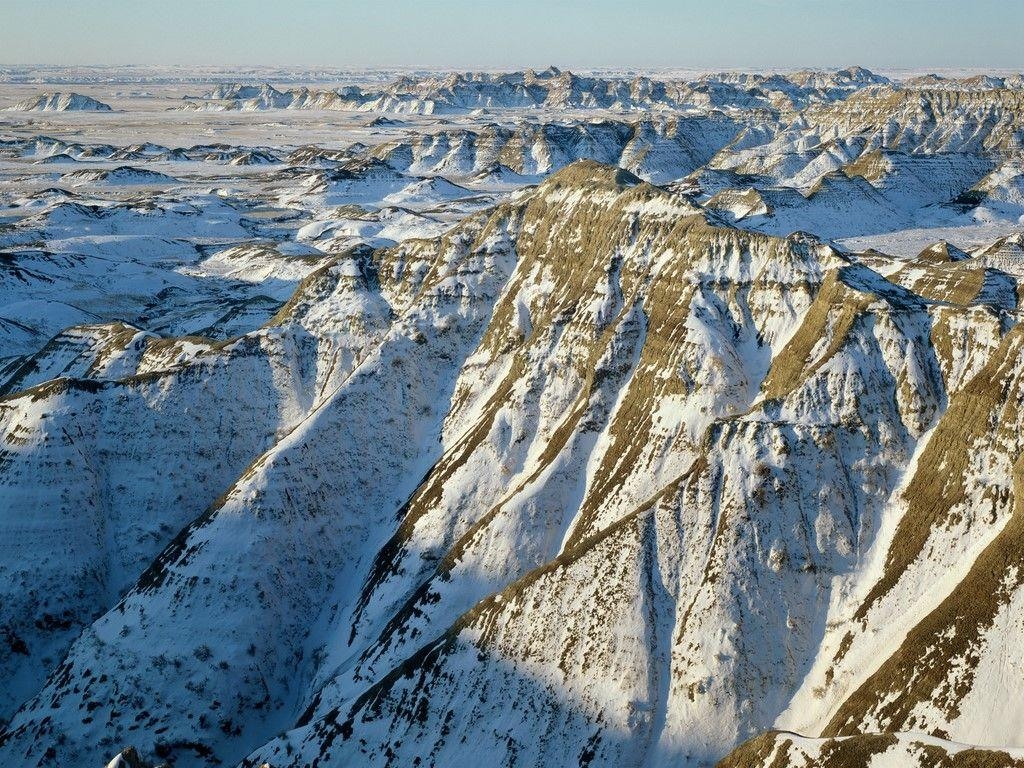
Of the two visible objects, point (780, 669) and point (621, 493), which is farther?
point (621, 493)

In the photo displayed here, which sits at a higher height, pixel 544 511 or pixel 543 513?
pixel 544 511

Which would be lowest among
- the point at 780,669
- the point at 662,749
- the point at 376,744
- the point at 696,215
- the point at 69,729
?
the point at 69,729

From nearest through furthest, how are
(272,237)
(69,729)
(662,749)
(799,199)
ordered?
(662,749), (69,729), (799,199), (272,237)

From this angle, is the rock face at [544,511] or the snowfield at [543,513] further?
the rock face at [544,511]

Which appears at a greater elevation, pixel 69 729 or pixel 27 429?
pixel 27 429

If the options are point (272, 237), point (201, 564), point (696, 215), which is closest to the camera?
point (201, 564)

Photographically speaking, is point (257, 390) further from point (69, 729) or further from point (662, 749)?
point (662, 749)

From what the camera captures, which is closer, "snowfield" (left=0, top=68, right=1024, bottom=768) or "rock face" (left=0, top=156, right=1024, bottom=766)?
"snowfield" (left=0, top=68, right=1024, bottom=768)

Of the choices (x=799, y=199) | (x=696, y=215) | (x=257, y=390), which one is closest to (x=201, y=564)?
(x=257, y=390)
